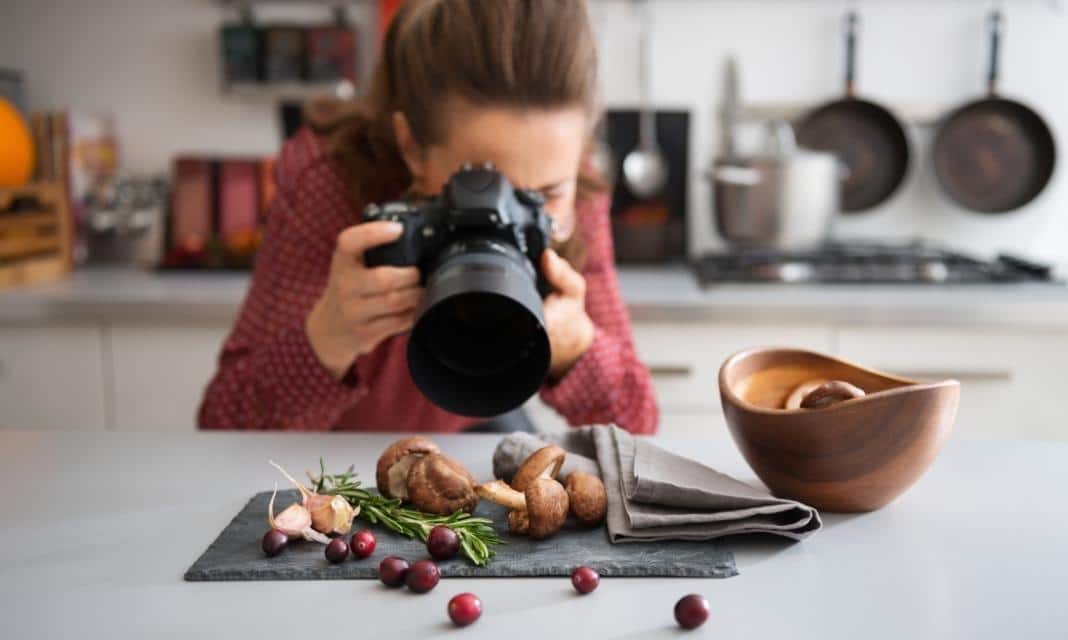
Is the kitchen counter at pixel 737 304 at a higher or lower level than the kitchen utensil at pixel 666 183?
lower

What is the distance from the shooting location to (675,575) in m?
0.58

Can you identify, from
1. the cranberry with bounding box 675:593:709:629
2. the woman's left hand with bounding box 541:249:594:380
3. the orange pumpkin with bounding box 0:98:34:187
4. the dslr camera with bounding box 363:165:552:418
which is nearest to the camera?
the cranberry with bounding box 675:593:709:629

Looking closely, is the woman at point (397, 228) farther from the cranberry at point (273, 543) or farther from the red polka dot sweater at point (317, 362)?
the cranberry at point (273, 543)

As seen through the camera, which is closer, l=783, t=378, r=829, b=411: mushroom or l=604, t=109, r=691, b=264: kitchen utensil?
l=783, t=378, r=829, b=411: mushroom

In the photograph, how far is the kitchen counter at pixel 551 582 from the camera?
0.51 meters

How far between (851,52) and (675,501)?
1.60 meters

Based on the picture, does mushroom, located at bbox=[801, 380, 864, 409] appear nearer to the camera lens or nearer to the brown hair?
the camera lens

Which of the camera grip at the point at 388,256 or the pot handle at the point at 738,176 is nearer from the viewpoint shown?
the camera grip at the point at 388,256

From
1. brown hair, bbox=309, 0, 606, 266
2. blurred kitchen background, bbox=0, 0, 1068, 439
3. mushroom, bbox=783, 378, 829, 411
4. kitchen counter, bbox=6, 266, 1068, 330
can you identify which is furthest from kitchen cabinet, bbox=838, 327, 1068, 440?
mushroom, bbox=783, 378, 829, 411

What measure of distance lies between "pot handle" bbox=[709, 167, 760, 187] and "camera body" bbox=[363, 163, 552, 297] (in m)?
1.07

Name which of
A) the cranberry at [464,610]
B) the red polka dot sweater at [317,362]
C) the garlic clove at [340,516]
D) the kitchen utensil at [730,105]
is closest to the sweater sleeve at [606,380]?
the red polka dot sweater at [317,362]

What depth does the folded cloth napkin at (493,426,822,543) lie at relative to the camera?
2.05 feet

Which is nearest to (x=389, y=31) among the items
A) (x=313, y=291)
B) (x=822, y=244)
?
(x=313, y=291)

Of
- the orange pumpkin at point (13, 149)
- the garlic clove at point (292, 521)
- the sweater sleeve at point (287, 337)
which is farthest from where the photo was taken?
the orange pumpkin at point (13, 149)
